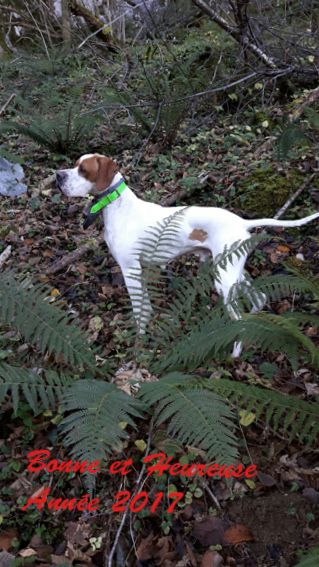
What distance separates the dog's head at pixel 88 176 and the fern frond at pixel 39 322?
3.27ft

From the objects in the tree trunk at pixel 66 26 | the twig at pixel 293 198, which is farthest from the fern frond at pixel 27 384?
the tree trunk at pixel 66 26

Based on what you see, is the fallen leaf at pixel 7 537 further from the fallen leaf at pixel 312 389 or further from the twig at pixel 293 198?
the twig at pixel 293 198

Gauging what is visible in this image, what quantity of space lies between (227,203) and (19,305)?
9.79ft

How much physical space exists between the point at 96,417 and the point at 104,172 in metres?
2.11

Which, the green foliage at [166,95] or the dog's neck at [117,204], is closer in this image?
the dog's neck at [117,204]

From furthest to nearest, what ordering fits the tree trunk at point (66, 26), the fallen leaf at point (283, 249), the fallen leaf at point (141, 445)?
the tree trunk at point (66, 26) < the fallen leaf at point (283, 249) < the fallen leaf at point (141, 445)

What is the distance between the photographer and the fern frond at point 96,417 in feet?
6.11

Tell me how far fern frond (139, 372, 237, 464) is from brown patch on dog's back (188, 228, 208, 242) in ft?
4.97

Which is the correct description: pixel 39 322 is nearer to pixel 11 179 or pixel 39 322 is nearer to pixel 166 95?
pixel 11 179

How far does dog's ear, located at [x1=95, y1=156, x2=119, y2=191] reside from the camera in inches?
139

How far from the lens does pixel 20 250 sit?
16.8 feet

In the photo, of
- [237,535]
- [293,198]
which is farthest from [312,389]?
[293,198]

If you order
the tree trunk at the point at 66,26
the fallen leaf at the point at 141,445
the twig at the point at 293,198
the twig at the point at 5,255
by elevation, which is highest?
the tree trunk at the point at 66,26

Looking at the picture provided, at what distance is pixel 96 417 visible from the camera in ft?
6.57
